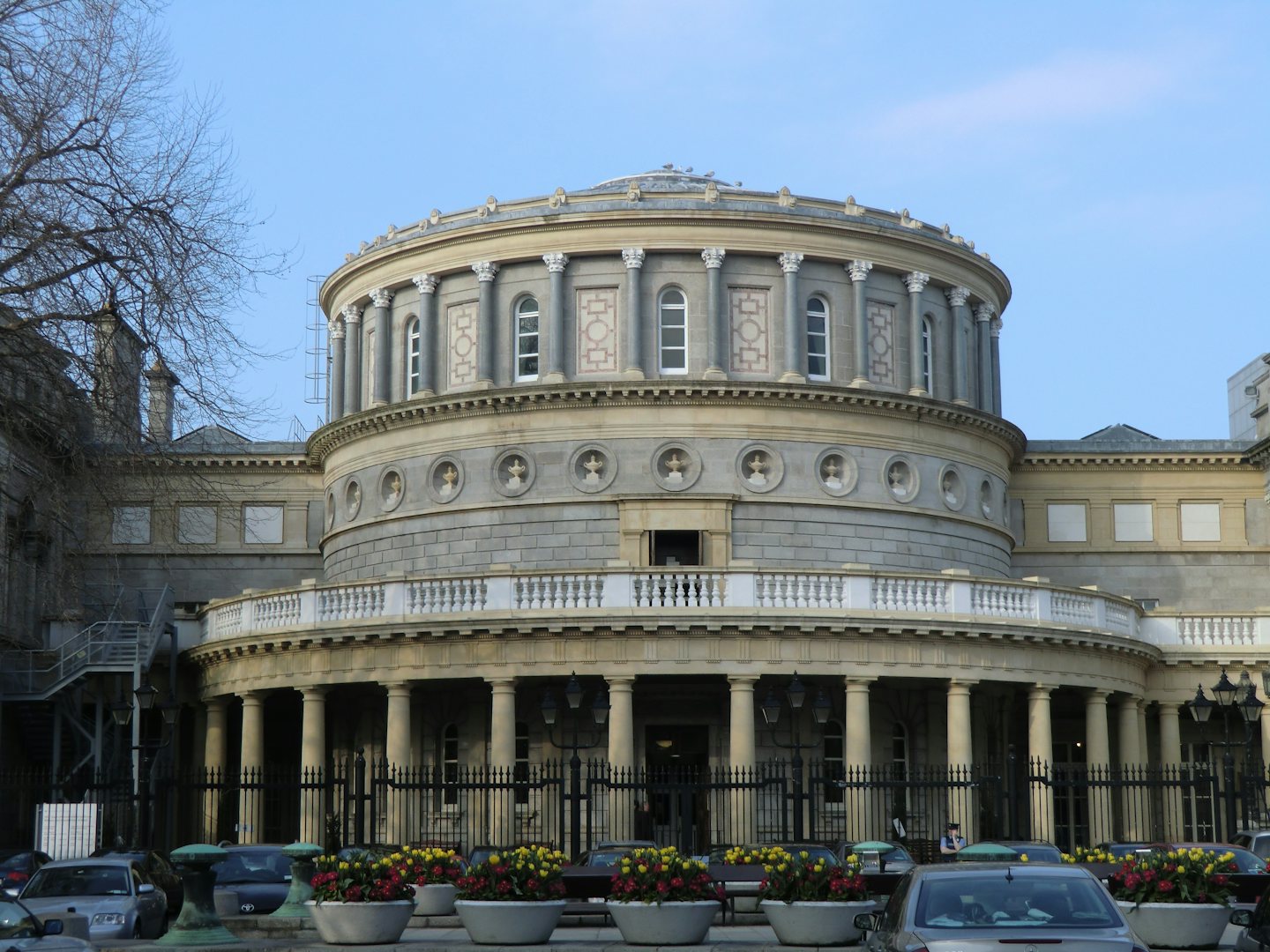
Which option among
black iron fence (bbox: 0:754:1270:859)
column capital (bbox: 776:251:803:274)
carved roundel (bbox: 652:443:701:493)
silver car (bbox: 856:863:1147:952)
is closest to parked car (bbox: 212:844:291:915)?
black iron fence (bbox: 0:754:1270:859)

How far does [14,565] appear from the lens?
179 ft

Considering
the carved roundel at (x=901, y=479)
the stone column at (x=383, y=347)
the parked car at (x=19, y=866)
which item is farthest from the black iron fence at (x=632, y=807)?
the stone column at (x=383, y=347)

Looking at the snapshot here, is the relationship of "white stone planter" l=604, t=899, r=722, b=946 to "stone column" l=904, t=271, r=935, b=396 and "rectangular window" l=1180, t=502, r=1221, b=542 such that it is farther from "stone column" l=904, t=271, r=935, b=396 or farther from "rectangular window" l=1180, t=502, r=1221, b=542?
"rectangular window" l=1180, t=502, r=1221, b=542

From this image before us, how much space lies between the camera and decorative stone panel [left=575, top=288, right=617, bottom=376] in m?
51.3

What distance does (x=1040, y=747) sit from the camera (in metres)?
44.8

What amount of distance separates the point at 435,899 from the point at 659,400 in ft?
77.1

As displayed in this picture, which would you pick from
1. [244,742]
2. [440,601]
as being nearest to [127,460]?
[440,601]

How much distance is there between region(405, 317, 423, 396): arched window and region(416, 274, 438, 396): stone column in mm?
845

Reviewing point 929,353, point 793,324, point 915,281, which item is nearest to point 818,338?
point 793,324

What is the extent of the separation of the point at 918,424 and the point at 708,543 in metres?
6.93

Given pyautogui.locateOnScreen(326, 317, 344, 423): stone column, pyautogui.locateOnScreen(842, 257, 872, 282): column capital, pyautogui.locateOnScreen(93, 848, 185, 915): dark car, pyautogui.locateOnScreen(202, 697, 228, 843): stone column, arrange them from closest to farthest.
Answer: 1. pyautogui.locateOnScreen(93, 848, 185, 915): dark car
2. pyautogui.locateOnScreen(202, 697, 228, 843): stone column
3. pyautogui.locateOnScreen(842, 257, 872, 282): column capital
4. pyautogui.locateOnScreen(326, 317, 344, 423): stone column

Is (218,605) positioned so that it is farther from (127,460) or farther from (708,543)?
(127,460)

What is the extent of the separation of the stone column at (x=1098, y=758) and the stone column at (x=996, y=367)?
39.6 ft

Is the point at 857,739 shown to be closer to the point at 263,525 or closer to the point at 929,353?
the point at 929,353
